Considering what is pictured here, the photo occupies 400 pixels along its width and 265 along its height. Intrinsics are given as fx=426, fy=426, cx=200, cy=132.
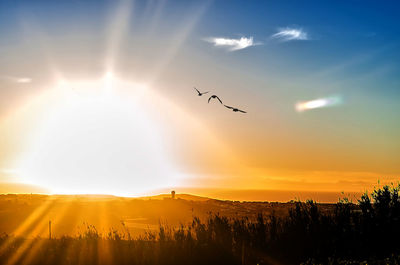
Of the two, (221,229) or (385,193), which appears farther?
(385,193)

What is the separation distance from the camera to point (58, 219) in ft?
148

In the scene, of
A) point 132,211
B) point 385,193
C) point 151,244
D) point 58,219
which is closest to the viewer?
point 151,244

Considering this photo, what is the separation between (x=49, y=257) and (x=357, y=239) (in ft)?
46.4

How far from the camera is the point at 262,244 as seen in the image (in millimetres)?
20219

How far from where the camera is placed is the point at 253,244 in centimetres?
2034

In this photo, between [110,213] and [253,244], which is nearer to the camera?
[253,244]

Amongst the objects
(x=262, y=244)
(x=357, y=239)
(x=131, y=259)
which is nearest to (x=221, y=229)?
(x=262, y=244)

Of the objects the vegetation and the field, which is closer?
the vegetation

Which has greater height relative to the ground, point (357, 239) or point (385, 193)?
point (385, 193)

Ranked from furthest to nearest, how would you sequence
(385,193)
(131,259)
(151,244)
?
(385,193) < (151,244) < (131,259)

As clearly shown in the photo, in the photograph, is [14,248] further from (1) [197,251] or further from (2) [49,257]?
(1) [197,251]

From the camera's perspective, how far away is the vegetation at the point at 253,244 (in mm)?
18297

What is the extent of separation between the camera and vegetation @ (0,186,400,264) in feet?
60.0

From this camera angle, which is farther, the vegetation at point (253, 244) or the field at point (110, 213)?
the field at point (110, 213)
